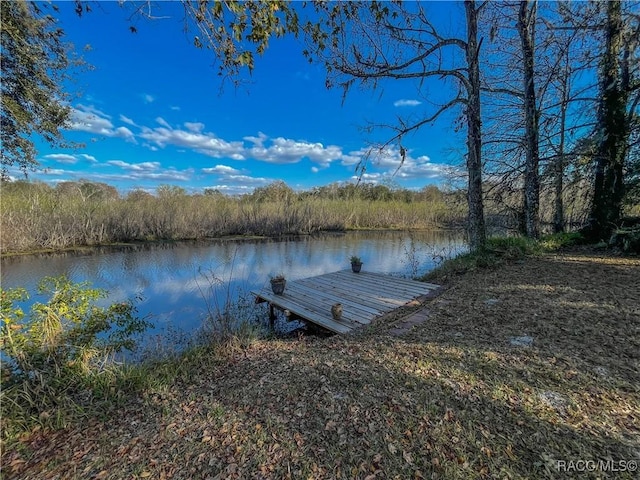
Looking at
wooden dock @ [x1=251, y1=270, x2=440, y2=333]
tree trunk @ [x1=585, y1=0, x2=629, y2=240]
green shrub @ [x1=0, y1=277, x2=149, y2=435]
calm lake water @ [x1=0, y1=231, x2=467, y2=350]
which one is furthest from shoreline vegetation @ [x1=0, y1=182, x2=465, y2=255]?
green shrub @ [x1=0, y1=277, x2=149, y2=435]

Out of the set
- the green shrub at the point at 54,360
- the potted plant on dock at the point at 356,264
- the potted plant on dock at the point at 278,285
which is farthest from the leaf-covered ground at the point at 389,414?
the potted plant on dock at the point at 356,264

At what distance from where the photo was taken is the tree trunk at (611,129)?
578 centimetres

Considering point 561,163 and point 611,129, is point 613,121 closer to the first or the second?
point 611,129

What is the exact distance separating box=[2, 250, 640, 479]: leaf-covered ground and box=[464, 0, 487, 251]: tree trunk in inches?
130

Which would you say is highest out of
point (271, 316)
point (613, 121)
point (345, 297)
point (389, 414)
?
point (613, 121)

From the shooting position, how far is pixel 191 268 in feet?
26.9

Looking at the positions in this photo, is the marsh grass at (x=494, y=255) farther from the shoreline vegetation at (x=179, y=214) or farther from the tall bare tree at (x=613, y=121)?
the shoreline vegetation at (x=179, y=214)

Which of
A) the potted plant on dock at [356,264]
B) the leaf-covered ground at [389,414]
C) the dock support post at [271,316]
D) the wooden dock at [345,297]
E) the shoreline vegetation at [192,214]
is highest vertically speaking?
the shoreline vegetation at [192,214]

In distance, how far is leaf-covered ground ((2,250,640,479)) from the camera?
4.74ft

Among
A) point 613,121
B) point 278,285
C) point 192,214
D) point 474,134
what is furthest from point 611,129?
point 192,214

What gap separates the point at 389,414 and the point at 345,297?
3230 mm

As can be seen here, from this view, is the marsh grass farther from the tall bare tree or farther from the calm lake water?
the calm lake water

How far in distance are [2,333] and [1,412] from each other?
495mm

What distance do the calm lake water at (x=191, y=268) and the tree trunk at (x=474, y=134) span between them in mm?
2070
